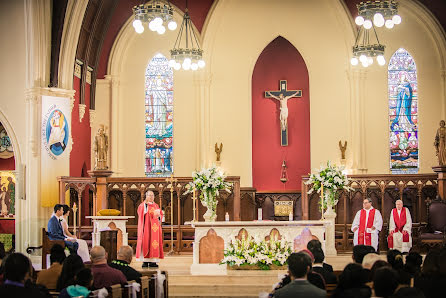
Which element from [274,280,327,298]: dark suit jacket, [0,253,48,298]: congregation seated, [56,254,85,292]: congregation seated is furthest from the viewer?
[56,254,85,292]: congregation seated

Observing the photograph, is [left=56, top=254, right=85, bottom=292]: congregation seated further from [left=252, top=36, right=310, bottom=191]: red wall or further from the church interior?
[left=252, top=36, right=310, bottom=191]: red wall

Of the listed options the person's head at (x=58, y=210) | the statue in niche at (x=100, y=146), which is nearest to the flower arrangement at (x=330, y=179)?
the statue in niche at (x=100, y=146)

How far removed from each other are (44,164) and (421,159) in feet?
32.7

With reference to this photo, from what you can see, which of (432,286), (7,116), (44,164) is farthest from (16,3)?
(432,286)

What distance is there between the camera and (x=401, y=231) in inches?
557

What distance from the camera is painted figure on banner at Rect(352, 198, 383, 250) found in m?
13.7

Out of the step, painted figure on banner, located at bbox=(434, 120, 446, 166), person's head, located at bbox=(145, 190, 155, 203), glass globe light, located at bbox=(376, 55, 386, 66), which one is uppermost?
glass globe light, located at bbox=(376, 55, 386, 66)

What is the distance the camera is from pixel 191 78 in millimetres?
20359

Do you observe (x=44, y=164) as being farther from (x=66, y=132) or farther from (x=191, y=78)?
(x=191, y=78)

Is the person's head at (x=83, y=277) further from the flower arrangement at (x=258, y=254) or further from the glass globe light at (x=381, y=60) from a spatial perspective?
the glass globe light at (x=381, y=60)

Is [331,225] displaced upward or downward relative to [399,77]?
downward

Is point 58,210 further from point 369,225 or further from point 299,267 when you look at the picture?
point 299,267

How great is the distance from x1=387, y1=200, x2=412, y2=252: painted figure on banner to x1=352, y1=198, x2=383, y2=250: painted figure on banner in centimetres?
49

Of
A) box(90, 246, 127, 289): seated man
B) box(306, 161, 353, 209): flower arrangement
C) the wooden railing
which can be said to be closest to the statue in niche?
the wooden railing
